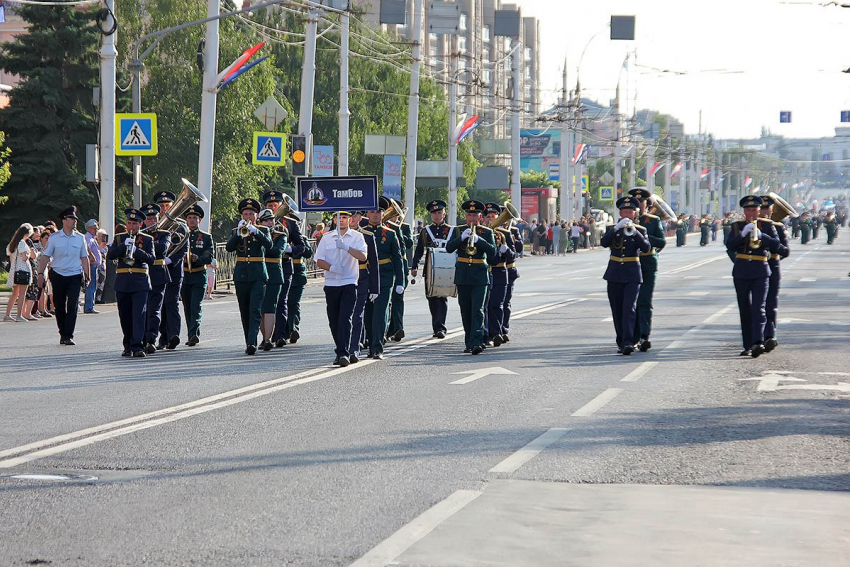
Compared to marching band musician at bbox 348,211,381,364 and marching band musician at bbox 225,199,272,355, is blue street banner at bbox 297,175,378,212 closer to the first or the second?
marching band musician at bbox 225,199,272,355

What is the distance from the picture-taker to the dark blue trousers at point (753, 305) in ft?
56.6

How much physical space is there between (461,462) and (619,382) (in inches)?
209

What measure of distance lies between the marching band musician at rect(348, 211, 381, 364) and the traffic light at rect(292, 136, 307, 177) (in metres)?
18.2

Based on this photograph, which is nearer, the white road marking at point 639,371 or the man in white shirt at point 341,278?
the white road marking at point 639,371

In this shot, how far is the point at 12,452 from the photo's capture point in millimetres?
9828

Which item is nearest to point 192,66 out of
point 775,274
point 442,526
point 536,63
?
point 775,274

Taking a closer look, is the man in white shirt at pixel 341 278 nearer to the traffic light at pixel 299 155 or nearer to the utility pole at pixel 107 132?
the utility pole at pixel 107 132

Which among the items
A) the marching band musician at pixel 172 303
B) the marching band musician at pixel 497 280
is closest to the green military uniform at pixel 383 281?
the marching band musician at pixel 497 280

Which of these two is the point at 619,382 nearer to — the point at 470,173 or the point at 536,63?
the point at 470,173

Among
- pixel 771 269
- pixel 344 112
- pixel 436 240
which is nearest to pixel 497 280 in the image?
pixel 436 240

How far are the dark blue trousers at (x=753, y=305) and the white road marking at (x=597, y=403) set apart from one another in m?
4.08

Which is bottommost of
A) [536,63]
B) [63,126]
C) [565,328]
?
[565,328]

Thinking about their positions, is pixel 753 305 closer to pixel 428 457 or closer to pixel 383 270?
pixel 383 270

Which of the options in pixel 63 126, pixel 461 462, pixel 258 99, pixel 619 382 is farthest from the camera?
pixel 258 99
